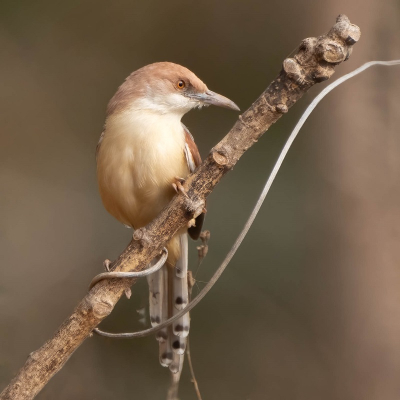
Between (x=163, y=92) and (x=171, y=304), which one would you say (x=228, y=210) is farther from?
(x=163, y=92)

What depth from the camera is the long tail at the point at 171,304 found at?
5.94ft

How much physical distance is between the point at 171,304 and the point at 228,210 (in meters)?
0.94

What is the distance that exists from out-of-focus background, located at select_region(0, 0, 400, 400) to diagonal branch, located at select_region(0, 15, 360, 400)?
1.32m

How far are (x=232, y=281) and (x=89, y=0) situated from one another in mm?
1652

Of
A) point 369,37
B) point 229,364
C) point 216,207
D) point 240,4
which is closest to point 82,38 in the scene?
point 240,4

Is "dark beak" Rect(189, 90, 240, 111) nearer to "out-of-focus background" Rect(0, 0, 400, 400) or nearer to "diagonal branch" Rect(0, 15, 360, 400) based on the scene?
"diagonal branch" Rect(0, 15, 360, 400)

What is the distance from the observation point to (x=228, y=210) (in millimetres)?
2752

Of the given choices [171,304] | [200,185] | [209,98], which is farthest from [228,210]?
[200,185]

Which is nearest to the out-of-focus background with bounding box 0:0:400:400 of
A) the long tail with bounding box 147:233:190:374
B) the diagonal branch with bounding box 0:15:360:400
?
the long tail with bounding box 147:233:190:374

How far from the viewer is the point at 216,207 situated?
2746 millimetres

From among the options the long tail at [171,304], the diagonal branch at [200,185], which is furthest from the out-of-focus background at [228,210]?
the diagonal branch at [200,185]

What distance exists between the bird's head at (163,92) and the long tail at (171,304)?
0.49 m

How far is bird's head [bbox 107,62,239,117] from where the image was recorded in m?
1.66

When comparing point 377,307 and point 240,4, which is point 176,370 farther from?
point 240,4
